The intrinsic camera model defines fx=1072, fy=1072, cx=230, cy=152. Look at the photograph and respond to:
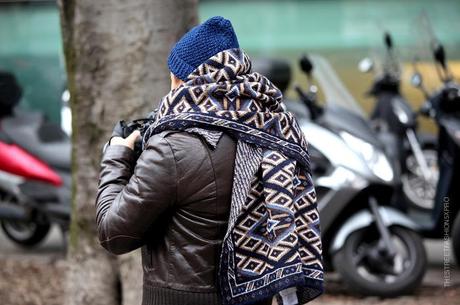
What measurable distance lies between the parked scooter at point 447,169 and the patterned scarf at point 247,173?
166 inches

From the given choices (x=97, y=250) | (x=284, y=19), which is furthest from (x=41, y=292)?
(x=284, y=19)

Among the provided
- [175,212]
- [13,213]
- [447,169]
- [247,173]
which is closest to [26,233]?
[13,213]

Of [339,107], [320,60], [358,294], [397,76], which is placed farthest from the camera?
[397,76]

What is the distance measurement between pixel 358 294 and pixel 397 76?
4404 mm

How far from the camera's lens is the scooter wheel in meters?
8.84

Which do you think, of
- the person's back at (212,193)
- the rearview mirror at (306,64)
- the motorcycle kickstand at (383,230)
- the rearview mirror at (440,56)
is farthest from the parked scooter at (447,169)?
the person's back at (212,193)

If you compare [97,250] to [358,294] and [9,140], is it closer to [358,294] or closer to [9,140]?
[358,294]

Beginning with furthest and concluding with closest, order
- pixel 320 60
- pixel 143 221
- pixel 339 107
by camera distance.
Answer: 1. pixel 320 60
2. pixel 339 107
3. pixel 143 221

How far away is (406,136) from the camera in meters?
10.7

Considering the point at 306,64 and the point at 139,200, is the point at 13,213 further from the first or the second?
the point at 139,200

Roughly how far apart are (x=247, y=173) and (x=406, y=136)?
768 cm

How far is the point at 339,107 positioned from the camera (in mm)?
7516

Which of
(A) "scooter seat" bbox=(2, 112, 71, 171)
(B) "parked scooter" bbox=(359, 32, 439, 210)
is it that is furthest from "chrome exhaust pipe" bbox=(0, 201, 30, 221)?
(B) "parked scooter" bbox=(359, 32, 439, 210)

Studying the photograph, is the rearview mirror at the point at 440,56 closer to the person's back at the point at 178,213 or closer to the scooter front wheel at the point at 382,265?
the scooter front wheel at the point at 382,265
